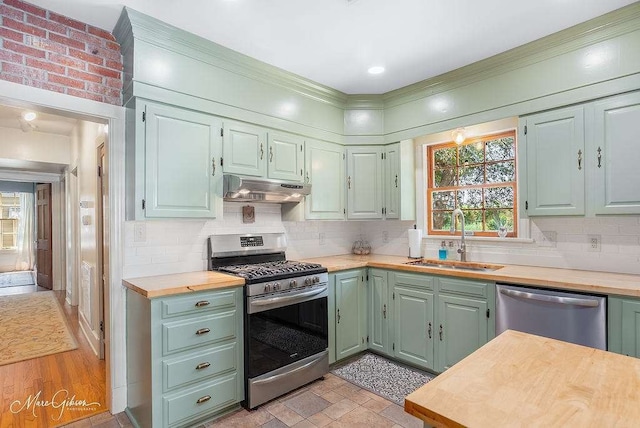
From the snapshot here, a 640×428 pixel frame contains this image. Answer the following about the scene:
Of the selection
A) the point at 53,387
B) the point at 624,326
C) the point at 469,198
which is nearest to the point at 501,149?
the point at 469,198

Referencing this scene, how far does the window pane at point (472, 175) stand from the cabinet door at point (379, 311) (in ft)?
4.14

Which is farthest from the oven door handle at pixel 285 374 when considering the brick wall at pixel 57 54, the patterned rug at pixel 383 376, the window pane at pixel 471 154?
the window pane at pixel 471 154

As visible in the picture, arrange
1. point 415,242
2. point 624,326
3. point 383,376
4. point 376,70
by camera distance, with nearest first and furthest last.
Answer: point 624,326 → point 383,376 → point 376,70 → point 415,242

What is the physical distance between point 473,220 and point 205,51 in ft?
9.25

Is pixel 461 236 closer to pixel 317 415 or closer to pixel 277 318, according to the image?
pixel 277 318

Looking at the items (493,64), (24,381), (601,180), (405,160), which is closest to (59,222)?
(24,381)

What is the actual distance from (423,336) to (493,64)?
7.69 ft

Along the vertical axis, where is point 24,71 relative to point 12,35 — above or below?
below

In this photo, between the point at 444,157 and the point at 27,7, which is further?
the point at 444,157

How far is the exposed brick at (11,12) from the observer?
6.70 ft

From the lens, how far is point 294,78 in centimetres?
319

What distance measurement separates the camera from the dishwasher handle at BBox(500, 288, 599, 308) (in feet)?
6.87

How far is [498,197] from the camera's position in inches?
128

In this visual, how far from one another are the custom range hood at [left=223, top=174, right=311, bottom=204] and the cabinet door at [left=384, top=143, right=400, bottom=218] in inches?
37.2
